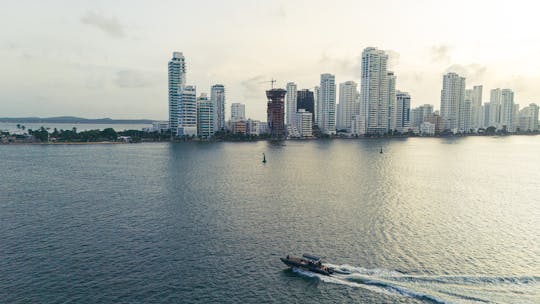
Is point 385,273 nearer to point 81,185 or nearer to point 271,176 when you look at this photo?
point 271,176

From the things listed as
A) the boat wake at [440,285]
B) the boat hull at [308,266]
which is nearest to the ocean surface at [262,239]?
the boat wake at [440,285]

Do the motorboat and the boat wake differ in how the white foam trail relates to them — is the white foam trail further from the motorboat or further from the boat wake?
the motorboat

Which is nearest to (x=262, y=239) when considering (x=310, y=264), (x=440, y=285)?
(x=310, y=264)

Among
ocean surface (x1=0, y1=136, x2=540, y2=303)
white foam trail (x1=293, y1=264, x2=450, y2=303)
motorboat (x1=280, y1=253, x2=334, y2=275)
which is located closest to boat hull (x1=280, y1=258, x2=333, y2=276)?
motorboat (x1=280, y1=253, x2=334, y2=275)

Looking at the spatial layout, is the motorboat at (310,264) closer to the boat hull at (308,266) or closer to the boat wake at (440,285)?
the boat hull at (308,266)

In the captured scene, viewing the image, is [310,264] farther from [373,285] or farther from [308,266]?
[373,285]

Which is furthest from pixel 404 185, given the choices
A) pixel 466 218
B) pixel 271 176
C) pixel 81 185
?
pixel 81 185

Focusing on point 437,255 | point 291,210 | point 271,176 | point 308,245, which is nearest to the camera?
point 437,255
